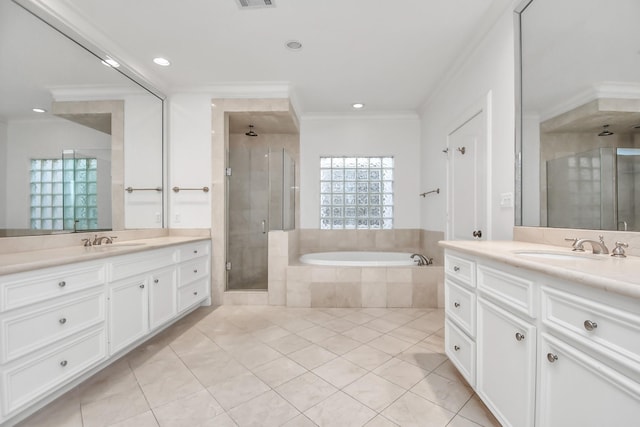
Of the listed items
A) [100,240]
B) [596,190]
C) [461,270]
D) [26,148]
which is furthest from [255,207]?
[596,190]

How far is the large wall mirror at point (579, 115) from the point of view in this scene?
1188 mm

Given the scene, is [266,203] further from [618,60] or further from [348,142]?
[618,60]

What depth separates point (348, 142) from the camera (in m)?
4.15

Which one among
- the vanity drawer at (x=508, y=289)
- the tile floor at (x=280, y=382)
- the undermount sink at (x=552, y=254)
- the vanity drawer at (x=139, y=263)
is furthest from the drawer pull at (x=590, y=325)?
the vanity drawer at (x=139, y=263)

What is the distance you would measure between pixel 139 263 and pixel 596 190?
2.72m

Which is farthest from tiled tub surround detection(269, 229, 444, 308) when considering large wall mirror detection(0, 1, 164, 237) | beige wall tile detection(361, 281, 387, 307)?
large wall mirror detection(0, 1, 164, 237)

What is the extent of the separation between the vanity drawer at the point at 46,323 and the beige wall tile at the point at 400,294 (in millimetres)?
2461

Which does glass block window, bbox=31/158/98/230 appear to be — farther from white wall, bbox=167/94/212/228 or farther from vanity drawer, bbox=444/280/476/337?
vanity drawer, bbox=444/280/476/337

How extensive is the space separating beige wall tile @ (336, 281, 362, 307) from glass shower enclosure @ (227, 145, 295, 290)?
2.98 feet

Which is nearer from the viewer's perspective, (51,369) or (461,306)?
(51,369)

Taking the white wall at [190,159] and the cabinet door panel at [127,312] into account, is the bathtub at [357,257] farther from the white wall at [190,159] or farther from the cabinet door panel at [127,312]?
the cabinet door panel at [127,312]

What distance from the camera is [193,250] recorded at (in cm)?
277

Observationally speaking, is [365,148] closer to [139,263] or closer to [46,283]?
[139,263]

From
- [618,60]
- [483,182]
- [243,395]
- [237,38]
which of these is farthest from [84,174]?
[618,60]
